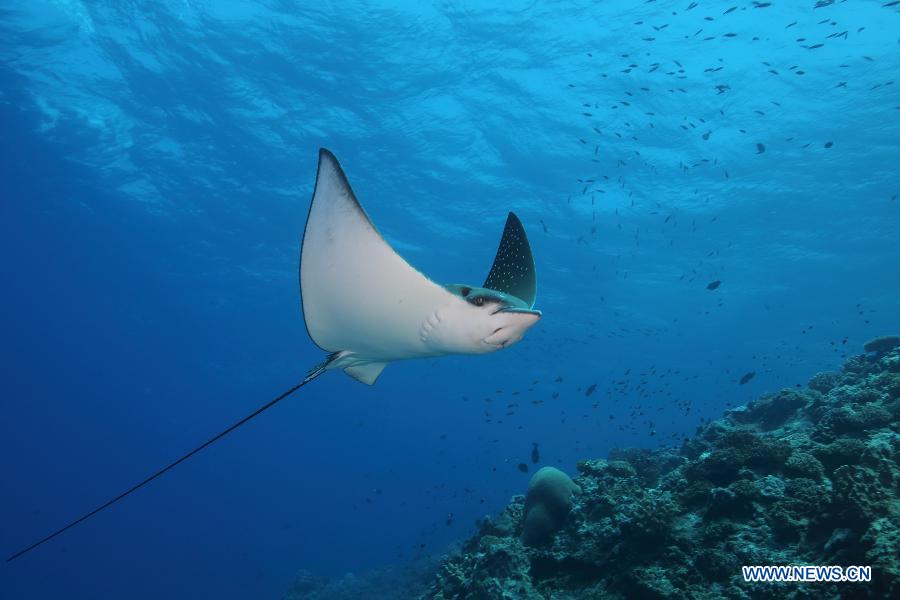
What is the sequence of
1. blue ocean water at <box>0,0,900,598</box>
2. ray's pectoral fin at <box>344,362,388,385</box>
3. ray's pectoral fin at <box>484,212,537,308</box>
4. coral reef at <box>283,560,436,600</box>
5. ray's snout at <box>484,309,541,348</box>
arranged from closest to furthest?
ray's snout at <box>484,309,541,348</box> → ray's pectoral fin at <box>484,212,537,308</box> → ray's pectoral fin at <box>344,362,388,385</box> → blue ocean water at <box>0,0,900,598</box> → coral reef at <box>283,560,436,600</box>

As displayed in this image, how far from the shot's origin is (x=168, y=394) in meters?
60.0

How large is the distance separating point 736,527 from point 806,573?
2.72 feet

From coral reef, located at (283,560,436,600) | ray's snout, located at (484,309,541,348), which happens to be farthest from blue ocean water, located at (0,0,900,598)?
ray's snout, located at (484,309,541,348)

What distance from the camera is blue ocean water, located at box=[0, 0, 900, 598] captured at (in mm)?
16562

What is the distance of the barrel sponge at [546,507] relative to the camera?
6547 millimetres

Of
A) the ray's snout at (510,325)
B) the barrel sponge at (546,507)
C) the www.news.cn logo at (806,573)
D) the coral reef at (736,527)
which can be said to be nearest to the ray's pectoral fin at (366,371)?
the ray's snout at (510,325)

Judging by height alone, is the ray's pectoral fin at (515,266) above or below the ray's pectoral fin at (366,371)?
above

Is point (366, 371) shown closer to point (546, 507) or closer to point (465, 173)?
point (546, 507)

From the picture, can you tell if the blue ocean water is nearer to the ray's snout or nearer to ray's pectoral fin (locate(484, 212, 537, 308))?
ray's pectoral fin (locate(484, 212, 537, 308))

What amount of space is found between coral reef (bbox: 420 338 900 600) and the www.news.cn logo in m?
0.06

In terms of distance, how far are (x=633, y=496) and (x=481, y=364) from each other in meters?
39.5

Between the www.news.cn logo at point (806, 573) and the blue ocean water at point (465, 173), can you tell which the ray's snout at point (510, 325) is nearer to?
the www.news.cn logo at point (806, 573)

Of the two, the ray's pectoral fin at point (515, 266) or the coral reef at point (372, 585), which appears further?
the coral reef at point (372, 585)

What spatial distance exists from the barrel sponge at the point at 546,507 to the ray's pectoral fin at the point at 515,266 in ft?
11.4
